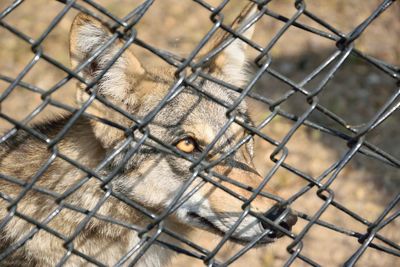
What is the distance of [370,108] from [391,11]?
1538mm

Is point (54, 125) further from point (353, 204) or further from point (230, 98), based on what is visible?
point (353, 204)

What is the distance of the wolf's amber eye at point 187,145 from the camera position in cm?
326

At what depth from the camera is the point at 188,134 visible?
3.28m

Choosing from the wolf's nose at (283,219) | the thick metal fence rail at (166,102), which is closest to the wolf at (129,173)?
the wolf's nose at (283,219)

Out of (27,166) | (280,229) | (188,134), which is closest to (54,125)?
(27,166)

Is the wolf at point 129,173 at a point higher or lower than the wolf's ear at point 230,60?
lower

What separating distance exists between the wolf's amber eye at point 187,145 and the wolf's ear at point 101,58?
0.38 metres

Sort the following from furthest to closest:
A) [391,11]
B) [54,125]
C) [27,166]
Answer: [391,11] < [54,125] < [27,166]

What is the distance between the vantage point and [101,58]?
3049mm

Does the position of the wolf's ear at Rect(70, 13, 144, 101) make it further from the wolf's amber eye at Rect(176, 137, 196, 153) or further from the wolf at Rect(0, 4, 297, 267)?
the wolf's amber eye at Rect(176, 137, 196, 153)

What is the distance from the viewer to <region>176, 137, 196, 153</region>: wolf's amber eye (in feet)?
10.7

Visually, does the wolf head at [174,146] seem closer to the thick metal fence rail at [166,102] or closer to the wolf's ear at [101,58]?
the wolf's ear at [101,58]

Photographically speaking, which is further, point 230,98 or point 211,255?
point 230,98

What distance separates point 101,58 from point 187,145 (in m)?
0.63
